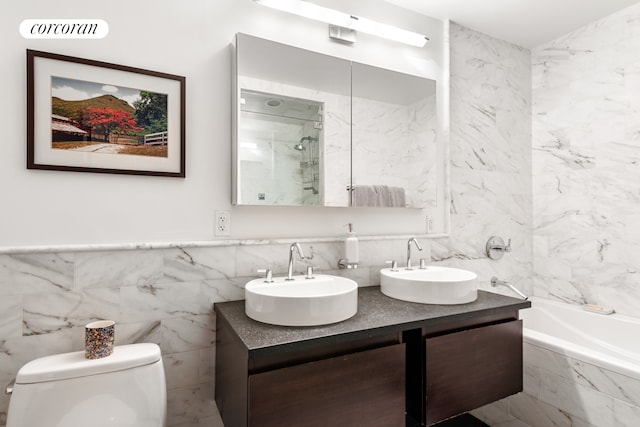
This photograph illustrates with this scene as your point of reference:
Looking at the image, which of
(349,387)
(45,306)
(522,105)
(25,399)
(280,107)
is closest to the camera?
(25,399)

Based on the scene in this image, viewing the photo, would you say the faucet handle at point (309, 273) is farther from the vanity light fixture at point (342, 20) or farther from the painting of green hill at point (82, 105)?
the vanity light fixture at point (342, 20)

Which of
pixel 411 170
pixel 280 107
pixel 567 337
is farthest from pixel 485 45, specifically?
pixel 567 337

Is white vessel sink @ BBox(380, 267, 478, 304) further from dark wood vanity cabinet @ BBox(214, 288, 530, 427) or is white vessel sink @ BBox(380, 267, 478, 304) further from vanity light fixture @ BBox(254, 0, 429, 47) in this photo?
vanity light fixture @ BBox(254, 0, 429, 47)

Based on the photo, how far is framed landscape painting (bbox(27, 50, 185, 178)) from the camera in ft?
4.06

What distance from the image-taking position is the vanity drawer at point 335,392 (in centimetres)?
100

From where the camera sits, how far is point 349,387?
1114mm

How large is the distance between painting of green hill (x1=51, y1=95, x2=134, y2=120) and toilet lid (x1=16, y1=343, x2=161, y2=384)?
87 centimetres

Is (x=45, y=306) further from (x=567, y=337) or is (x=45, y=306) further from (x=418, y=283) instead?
(x=567, y=337)

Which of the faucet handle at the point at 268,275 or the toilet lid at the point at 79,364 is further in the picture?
the faucet handle at the point at 268,275

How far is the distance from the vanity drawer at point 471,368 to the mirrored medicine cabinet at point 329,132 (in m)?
0.79

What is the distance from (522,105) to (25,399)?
10.3 ft

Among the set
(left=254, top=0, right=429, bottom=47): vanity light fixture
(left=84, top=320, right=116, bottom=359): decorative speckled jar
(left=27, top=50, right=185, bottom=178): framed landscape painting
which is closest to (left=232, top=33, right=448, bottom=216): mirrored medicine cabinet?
(left=254, top=0, right=429, bottom=47): vanity light fixture

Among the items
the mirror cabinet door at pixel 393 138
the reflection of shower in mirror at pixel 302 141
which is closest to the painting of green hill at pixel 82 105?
the reflection of shower in mirror at pixel 302 141

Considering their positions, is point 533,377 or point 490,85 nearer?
point 533,377
